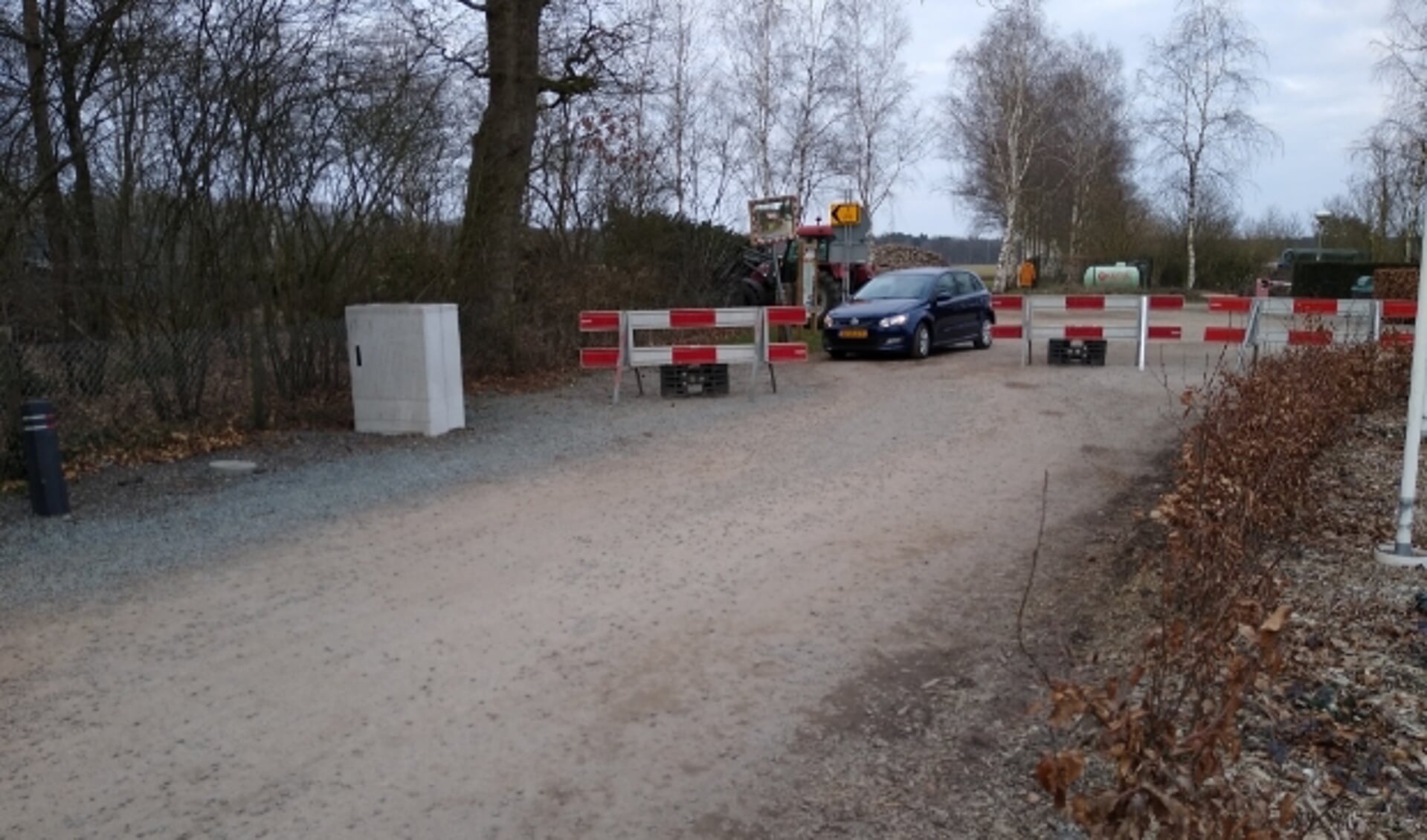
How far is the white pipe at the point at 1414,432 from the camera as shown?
5.76 meters

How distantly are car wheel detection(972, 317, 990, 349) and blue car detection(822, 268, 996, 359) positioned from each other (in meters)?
0.01

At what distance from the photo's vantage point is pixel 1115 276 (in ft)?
154

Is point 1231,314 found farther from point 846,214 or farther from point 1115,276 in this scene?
point 1115,276

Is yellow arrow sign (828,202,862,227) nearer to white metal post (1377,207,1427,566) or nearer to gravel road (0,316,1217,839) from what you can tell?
gravel road (0,316,1217,839)

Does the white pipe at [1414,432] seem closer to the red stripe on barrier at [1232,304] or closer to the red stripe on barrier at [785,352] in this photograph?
the red stripe on barrier at [1232,304]

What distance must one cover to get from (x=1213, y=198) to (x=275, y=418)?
47.8 meters

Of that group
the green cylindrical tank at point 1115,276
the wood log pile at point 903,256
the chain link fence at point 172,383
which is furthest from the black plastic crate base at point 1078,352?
the wood log pile at point 903,256

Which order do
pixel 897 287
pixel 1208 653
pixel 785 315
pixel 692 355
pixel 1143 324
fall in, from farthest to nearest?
1. pixel 897 287
2. pixel 1143 324
3. pixel 785 315
4. pixel 692 355
5. pixel 1208 653

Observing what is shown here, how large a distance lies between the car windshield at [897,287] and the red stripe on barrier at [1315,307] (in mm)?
6447

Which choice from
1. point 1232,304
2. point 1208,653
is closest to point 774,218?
point 1232,304

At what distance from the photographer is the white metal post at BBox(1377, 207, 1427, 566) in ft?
18.9

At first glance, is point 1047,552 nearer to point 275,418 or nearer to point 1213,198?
point 275,418

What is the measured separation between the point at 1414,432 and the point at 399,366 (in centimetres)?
877

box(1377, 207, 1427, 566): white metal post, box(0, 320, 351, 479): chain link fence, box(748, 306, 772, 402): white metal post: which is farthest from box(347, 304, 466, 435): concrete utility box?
box(1377, 207, 1427, 566): white metal post
